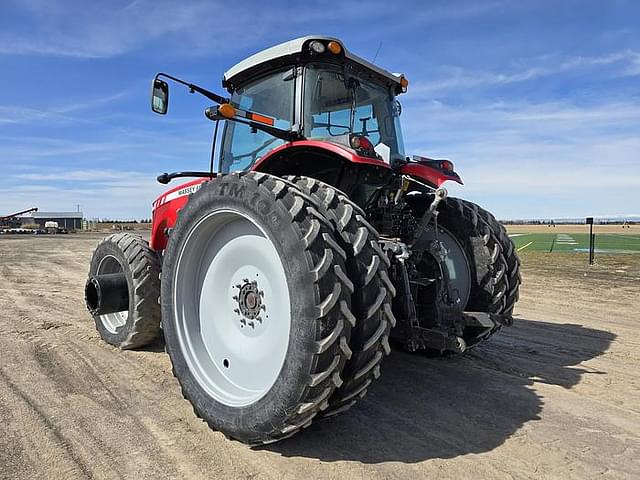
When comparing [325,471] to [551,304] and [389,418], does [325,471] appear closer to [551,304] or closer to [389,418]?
[389,418]

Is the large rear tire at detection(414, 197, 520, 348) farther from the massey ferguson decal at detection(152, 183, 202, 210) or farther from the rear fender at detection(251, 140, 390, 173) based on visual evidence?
the massey ferguson decal at detection(152, 183, 202, 210)

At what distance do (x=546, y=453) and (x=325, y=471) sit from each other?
1279 millimetres

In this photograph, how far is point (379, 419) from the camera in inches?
127

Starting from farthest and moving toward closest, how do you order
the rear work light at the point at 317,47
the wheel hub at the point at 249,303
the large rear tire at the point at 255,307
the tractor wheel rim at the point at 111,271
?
the tractor wheel rim at the point at 111,271 → the rear work light at the point at 317,47 → the wheel hub at the point at 249,303 → the large rear tire at the point at 255,307

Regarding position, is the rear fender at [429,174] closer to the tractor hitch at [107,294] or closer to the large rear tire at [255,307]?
the large rear tire at [255,307]

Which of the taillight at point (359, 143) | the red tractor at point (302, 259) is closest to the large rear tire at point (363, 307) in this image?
the red tractor at point (302, 259)

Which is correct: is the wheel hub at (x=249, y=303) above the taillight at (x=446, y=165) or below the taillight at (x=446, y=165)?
below

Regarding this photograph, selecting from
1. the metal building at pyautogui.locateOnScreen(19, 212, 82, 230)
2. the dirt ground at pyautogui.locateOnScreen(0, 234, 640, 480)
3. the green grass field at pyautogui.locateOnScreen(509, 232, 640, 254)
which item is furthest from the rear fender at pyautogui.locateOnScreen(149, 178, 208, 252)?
the metal building at pyautogui.locateOnScreen(19, 212, 82, 230)

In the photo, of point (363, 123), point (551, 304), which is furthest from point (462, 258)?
point (551, 304)

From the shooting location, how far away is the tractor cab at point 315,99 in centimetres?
366

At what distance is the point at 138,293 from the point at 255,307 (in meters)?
2.19

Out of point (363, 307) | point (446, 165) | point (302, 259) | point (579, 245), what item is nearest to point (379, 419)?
point (363, 307)

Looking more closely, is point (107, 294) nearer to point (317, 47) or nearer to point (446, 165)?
point (317, 47)

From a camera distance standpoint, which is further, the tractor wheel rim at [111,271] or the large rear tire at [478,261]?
the tractor wheel rim at [111,271]
